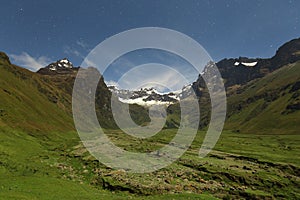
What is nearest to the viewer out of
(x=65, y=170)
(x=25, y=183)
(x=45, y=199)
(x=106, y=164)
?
(x=45, y=199)

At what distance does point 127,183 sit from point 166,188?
6082 millimetres

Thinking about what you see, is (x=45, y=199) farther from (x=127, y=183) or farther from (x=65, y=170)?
(x=65, y=170)

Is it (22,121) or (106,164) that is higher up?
(22,121)

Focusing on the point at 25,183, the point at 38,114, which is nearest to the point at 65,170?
the point at 25,183

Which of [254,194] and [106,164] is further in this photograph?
[106,164]

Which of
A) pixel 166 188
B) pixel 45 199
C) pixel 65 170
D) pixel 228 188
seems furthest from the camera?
pixel 65 170

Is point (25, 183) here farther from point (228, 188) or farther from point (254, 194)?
point (254, 194)

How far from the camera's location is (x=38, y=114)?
150 metres

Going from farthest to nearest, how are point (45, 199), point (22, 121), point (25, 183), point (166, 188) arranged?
point (22, 121), point (166, 188), point (25, 183), point (45, 199)

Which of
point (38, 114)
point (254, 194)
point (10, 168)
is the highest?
point (38, 114)

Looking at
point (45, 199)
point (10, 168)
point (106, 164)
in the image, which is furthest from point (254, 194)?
point (10, 168)

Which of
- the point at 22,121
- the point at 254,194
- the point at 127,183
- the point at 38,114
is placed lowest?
the point at 254,194

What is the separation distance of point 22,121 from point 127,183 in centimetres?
8754

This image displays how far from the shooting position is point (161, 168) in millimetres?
53594
